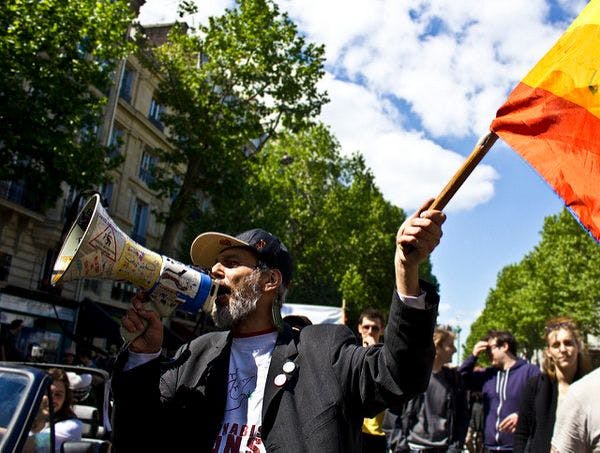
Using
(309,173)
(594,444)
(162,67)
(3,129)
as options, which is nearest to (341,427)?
(594,444)

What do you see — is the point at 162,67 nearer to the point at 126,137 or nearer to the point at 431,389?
the point at 126,137

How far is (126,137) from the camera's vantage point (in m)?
29.9

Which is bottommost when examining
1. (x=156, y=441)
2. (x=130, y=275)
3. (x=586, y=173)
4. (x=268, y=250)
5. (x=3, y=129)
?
(x=156, y=441)

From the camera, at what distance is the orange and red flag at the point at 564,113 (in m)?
2.46

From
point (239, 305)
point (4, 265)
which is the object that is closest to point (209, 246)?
point (239, 305)

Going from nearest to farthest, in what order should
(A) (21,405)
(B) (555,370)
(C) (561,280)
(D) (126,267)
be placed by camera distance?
(D) (126,267) → (A) (21,405) → (B) (555,370) → (C) (561,280)

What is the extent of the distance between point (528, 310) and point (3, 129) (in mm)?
34787

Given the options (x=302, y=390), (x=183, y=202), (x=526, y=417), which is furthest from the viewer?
(x=183, y=202)

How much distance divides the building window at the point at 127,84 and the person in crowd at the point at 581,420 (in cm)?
2855

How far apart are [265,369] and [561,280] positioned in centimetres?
3467

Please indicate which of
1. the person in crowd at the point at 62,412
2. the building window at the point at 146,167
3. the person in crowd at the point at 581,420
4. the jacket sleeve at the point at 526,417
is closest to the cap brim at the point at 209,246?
the person in crowd at the point at 581,420

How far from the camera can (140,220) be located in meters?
32.2

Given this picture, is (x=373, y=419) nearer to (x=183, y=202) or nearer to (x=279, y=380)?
(x=279, y=380)

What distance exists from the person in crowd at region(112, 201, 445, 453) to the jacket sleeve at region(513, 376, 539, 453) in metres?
2.98
